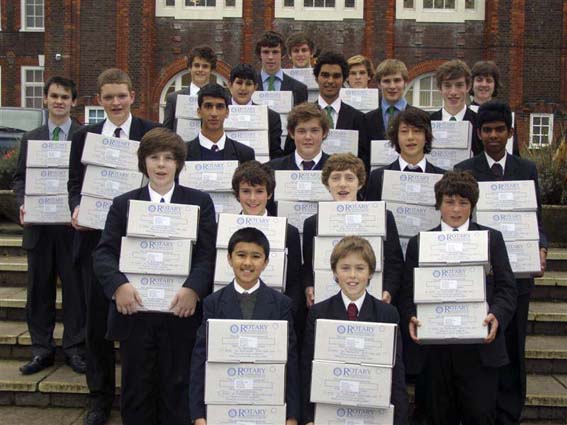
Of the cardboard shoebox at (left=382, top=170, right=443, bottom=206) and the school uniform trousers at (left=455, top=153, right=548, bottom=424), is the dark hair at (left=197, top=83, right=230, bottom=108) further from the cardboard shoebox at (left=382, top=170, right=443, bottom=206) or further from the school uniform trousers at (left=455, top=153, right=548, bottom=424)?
the school uniform trousers at (left=455, top=153, right=548, bottom=424)

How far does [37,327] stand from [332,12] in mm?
21327

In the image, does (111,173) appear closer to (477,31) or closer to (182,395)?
(182,395)

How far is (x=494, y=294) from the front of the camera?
477 cm

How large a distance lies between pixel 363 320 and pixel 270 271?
677mm

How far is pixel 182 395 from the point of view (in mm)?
4859

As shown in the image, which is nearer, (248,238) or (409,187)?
(248,238)

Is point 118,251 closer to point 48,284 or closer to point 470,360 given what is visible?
point 48,284

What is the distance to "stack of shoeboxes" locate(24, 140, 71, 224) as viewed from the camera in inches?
234

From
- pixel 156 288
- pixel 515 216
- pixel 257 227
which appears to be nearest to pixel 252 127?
pixel 257 227

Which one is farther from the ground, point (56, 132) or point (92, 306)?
point (56, 132)

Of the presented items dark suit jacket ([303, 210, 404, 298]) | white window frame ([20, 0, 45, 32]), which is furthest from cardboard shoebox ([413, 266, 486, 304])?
white window frame ([20, 0, 45, 32])

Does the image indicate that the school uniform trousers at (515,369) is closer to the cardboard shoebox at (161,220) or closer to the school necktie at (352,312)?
the school necktie at (352,312)

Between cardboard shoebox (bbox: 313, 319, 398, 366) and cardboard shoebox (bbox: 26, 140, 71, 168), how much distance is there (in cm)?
276

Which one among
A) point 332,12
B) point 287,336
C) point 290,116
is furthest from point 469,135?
point 332,12
